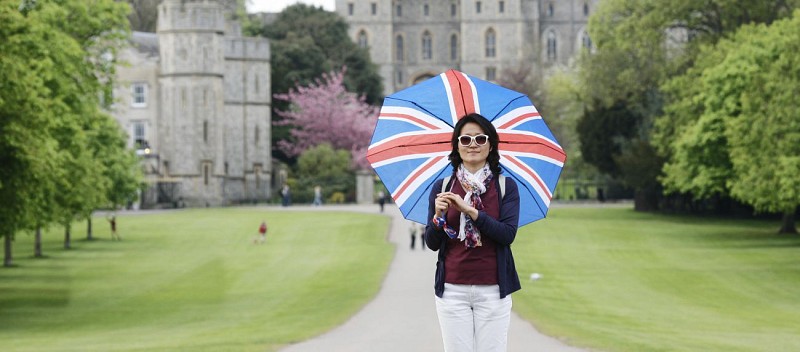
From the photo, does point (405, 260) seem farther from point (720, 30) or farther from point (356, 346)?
point (720, 30)

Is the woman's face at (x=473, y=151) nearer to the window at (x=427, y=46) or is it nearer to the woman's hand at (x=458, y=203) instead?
the woman's hand at (x=458, y=203)

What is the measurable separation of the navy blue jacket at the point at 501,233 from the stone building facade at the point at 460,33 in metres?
149

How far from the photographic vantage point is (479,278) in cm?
1001

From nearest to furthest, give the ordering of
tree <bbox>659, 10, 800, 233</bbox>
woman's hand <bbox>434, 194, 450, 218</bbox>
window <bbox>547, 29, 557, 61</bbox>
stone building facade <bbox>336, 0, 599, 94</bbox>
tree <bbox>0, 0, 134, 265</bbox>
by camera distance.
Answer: woman's hand <bbox>434, 194, 450, 218</bbox>
tree <bbox>0, 0, 134, 265</bbox>
tree <bbox>659, 10, 800, 233</bbox>
stone building facade <bbox>336, 0, 599, 94</bbox>
window <bbox>547, 29, 557, 61</bbox>

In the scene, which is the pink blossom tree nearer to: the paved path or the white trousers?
the paved path

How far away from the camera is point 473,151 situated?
33.3ft

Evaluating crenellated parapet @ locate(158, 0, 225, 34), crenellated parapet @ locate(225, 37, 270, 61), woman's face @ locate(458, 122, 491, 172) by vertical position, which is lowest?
woman's face @ locate(458, 122, 491, 172)

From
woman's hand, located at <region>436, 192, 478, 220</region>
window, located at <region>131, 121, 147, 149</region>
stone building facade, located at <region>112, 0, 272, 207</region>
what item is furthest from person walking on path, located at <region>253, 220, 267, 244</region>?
woman's hand, located at <region>436, 192, 478, 220</region>

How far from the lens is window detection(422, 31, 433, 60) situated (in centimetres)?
16788

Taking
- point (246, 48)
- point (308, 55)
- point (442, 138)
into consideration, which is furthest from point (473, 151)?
point (308, 55)

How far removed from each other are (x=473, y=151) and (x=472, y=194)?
284 mm

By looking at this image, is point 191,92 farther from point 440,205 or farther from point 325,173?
point 440,205

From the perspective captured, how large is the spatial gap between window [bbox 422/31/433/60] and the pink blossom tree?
63.3 meters

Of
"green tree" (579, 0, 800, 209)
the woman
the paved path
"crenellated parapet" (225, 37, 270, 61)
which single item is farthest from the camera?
"crenellated parapet" (225, 37, 270, 61)
